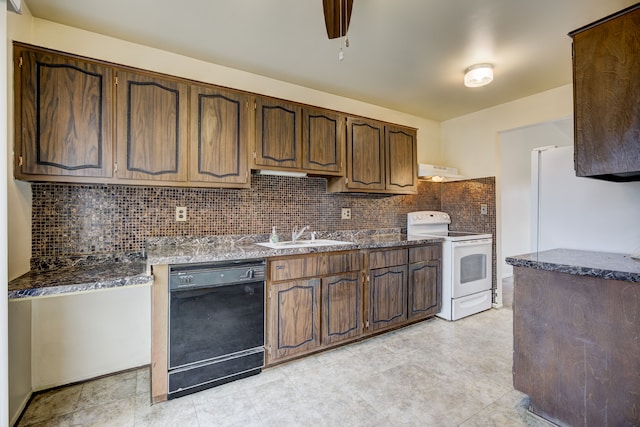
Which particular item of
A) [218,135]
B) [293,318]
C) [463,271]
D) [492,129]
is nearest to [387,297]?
[293,318]

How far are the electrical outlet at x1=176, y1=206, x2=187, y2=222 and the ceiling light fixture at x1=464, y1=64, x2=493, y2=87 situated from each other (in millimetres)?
2664

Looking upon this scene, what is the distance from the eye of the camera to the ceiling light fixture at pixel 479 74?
2615 millimetres

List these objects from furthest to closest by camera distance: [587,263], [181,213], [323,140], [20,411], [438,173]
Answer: [438,173], [323,140], [181,213], [20,411], [587,263]

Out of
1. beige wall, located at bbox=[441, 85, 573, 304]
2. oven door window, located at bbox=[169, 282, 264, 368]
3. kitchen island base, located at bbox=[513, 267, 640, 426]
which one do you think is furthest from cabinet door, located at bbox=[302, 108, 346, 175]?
beige wall, located at bbox=[441, 85, 573, 304]

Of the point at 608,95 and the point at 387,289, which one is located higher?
the point at 608,95

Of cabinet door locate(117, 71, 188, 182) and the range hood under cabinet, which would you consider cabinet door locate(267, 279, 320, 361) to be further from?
the range hood under cabinet

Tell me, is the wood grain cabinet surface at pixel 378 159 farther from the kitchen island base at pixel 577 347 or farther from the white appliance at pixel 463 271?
the kitchen island base at pixel 577 347

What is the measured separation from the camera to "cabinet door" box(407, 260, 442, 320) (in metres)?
3.02

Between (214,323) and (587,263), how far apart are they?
2.16m

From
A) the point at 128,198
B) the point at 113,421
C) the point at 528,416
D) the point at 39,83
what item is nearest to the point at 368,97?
the point at 128,198

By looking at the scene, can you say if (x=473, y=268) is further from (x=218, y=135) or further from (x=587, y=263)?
(x=218, y=135)

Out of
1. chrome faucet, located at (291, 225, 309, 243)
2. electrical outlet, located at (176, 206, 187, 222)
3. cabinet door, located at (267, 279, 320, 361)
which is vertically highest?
electrical outlet, located at (176, 206, 187, 222)

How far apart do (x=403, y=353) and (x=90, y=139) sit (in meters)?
2.71

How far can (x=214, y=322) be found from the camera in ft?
6.49
